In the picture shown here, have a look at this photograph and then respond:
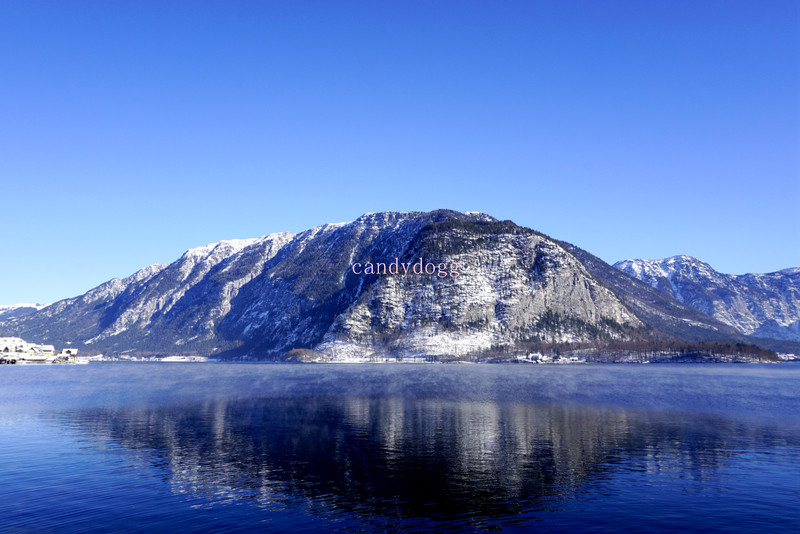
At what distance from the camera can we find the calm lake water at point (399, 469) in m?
45.4

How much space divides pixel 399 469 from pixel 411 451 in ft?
30.7

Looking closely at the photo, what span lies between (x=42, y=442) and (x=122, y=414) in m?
31.7

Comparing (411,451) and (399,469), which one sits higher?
(411,451)

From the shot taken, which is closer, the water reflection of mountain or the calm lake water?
the calm lake water

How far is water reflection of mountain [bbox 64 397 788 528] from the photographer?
5166 centimetres

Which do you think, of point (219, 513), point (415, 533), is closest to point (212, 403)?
point (219, 513)

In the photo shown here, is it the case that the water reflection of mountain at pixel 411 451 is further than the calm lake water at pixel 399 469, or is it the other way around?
the water reflection of mountain at pixel 411 451

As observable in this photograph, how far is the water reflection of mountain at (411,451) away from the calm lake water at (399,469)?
0.28 meters

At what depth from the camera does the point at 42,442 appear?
76.1 meters

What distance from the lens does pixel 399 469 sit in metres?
60.8

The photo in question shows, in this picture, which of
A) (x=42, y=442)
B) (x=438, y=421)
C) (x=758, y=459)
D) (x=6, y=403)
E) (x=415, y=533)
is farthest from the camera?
(x=6, y=403)

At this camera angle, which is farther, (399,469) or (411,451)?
(411,451)

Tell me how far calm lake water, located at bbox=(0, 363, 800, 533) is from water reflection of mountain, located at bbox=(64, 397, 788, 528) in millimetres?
278

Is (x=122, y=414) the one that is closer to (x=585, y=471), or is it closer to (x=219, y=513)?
(x=219, y=513)
